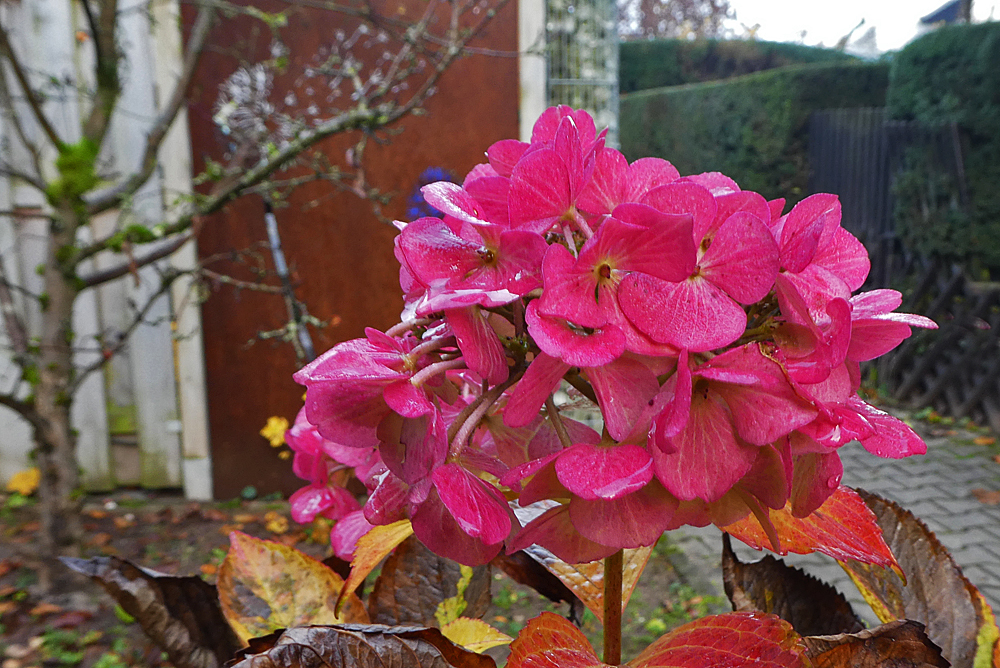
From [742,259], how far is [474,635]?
41 centimetres

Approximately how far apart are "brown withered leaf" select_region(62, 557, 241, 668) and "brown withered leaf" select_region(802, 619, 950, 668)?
53 centimetres

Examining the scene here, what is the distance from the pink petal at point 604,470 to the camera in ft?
1.21

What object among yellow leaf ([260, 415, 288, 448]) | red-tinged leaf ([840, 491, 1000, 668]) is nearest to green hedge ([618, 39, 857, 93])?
yellow leaf ([260, 415, 288, 448])

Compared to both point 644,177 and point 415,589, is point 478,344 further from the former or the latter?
point 415,589

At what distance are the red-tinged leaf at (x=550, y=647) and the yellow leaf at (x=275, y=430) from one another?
323 centimetres

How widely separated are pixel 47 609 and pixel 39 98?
6.56ft

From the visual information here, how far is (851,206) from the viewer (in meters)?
6.79

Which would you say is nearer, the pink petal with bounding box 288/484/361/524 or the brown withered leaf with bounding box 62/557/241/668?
the brown withered leaf with bounding box 62/557/241/668

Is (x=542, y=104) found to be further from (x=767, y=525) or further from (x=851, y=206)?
(x=851, y=206)

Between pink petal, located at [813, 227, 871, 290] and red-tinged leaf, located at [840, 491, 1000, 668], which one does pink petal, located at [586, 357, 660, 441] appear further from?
red-tinged leaf, located at [840, 491, 1000, 668]

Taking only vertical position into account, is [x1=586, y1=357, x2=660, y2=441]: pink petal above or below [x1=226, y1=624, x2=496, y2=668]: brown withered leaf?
above

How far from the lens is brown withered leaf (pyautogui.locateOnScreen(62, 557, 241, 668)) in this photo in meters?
0.61

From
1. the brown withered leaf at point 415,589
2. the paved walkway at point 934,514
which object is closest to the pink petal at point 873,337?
the brown withered leaf at point 415,589

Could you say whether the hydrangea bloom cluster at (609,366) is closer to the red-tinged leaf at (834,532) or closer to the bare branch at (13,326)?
the red-tinged leaf at (834,532)
